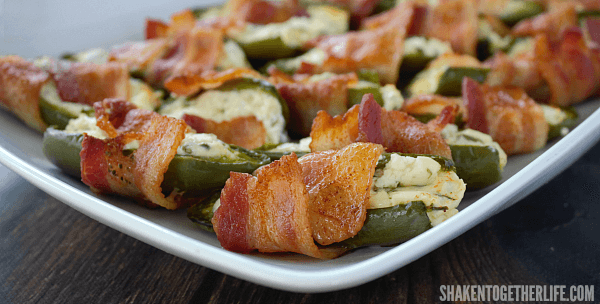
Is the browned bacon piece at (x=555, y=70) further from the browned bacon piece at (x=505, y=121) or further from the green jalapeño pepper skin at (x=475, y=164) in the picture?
the green jalapeño pepper skin at (x=475, y=164)

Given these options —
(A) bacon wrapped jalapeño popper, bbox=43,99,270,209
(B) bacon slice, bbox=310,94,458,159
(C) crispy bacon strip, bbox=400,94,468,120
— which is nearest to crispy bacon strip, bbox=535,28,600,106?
(C) crispy bacon strip, bbox=400,94,468,120

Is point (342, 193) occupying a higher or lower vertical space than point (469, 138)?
higher

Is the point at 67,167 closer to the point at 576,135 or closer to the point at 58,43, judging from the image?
the point at 58,43

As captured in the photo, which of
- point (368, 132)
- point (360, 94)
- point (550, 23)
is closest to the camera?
point (368, 132)

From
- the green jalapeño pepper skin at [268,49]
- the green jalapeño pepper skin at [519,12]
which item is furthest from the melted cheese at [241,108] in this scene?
the green jalapeño pepper skin at [519,12]

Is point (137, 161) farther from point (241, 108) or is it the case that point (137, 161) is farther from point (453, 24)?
point (453, 24)

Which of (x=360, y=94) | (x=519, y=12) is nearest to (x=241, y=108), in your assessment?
(x=360, y=94)

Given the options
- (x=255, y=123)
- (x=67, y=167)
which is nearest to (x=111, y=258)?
(x=67, y=167)

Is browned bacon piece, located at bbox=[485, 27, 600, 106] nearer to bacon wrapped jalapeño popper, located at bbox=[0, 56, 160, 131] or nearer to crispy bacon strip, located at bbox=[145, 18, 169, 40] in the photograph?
bacon wrapped jalapeño popper, located at bbox=[0, 56, 160, 131]
